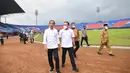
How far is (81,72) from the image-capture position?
6844 millimetres

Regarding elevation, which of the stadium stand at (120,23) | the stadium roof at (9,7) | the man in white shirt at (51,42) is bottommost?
the man in white shirt at (51,42)

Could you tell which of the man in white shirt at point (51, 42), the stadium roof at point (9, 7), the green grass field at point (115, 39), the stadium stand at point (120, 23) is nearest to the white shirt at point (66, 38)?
the man in white shirt at point (51, 42)

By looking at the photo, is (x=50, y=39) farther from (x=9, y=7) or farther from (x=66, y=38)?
(x=9, y=7)

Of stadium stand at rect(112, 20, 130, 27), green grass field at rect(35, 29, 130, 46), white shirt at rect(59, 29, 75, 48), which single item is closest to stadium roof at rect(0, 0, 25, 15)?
green grass field at rect(35, 29, 130, 46)

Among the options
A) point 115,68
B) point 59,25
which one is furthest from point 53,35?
point 59,25

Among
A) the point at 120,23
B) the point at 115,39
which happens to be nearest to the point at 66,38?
the point at 115,39

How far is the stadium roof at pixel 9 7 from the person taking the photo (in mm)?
45441

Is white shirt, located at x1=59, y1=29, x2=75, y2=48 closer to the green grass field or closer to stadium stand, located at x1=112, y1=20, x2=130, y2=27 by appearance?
the green grass field

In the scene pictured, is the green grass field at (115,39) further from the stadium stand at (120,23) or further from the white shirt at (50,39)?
the stadium stand at (120,23)

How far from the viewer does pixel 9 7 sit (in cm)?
4872

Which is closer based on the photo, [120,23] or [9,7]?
[9,7]

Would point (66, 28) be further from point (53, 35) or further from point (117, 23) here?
point (117, 23)

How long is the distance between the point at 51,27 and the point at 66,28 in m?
0.87

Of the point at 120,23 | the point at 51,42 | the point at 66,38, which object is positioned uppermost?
the point at 120,23
